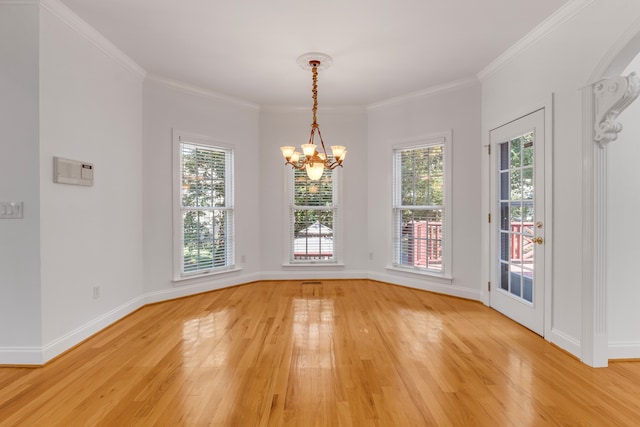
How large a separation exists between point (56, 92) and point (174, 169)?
1.72 metres

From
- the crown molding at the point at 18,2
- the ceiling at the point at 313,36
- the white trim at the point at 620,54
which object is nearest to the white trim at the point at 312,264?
the ceiling at the point at 313,36

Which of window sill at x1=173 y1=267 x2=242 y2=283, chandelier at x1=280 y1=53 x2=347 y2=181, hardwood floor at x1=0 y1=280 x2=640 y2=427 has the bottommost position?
hardwood floor at x1=0 y1=280 x2=640 y2=427

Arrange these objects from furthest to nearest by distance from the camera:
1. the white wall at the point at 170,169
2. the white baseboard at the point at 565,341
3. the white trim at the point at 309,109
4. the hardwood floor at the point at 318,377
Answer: the white trim at the point at 309,109
the white wall at the point at 170,169
the white baseboard at the point at 565,341
the hardwood floor at the point at 318,377

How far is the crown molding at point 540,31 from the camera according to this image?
2713mm

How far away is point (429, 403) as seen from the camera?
6.68 ft

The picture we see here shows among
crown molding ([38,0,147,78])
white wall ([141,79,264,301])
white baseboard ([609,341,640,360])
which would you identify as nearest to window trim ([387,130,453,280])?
white baseboard ([609,341,640,360])

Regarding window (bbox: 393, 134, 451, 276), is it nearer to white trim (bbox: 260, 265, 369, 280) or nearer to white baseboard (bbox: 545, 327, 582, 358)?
white trim (bbox: 260, 265, 369, 280)

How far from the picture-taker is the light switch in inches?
101

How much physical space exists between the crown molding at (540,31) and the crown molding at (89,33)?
4.02 metres

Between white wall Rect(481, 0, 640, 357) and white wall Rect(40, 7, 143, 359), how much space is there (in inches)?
161

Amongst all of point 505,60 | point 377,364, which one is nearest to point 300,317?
point 377,364

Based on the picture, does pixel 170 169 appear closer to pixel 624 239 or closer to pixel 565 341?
pixel 565 341

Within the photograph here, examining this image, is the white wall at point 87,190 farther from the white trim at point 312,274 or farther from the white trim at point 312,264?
the white trim at point 312,264

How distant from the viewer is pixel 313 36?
3.24 meters
